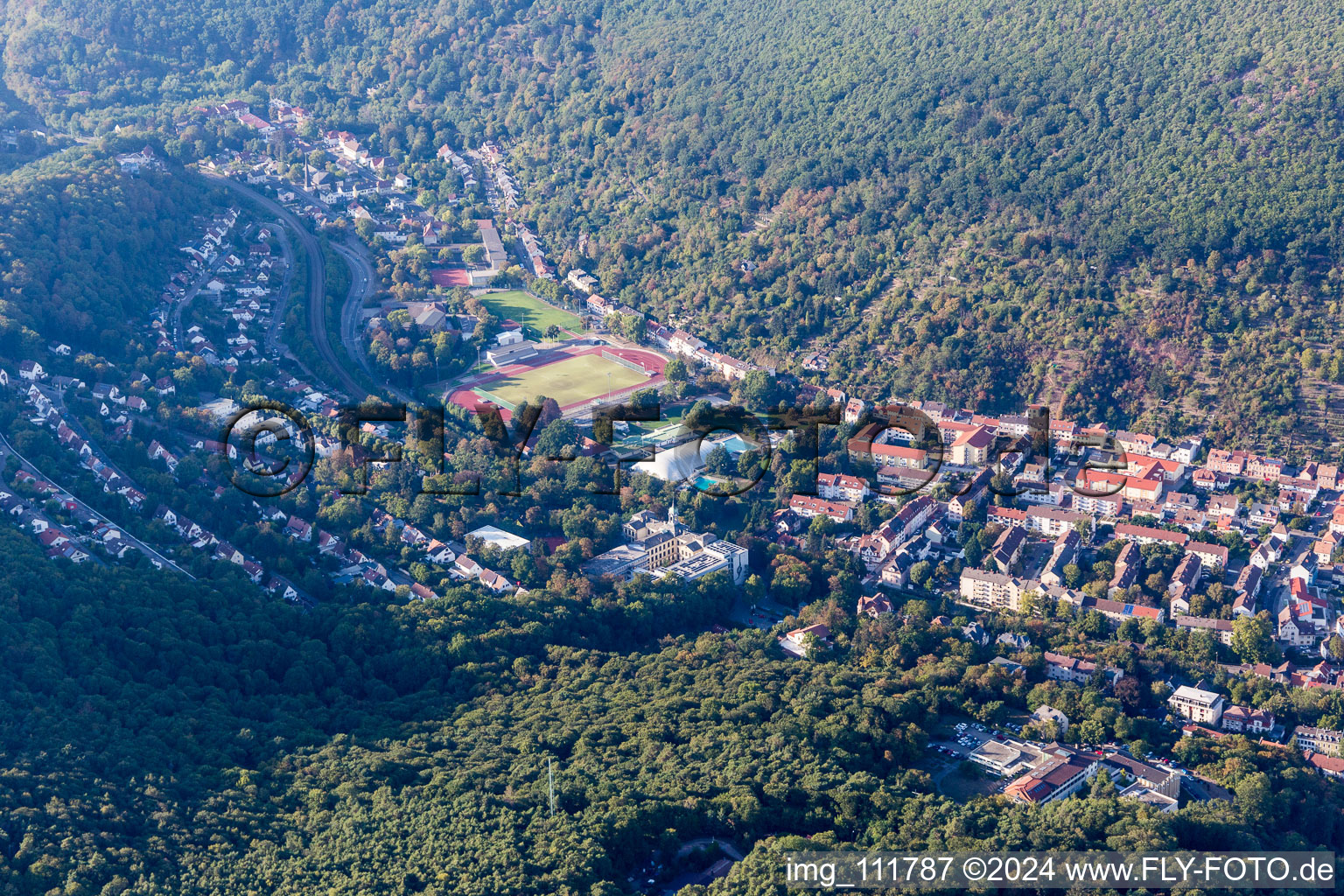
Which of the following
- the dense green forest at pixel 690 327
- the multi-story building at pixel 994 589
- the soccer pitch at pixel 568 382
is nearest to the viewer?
the dense green forest at pixel 690 327

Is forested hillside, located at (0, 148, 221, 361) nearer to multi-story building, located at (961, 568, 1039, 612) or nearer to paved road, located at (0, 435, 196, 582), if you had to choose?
paved road, located at (0, 435, 196, 582)

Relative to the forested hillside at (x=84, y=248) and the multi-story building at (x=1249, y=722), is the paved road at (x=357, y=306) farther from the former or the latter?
the multi-story building at (x=1249, y=722)

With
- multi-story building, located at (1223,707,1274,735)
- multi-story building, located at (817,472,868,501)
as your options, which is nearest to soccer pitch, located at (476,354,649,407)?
Answer: multi-story building, located at (817,472,868,501)

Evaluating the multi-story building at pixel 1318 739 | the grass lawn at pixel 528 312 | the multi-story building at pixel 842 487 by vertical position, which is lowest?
the multi-story building at pixel 1318 739

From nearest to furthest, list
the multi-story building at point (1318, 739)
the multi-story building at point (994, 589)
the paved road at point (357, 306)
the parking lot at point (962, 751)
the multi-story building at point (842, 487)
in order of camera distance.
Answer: the parking lot at point (962, 751), the multi-story building at point (1318, 739), the multi-story building at point (994, 589), the multi-story building at point (842, 487), the paved road at point (357, 306)

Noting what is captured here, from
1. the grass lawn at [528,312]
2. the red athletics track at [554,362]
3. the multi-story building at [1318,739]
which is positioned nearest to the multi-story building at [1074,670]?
the multi-story building at [1318,739]
